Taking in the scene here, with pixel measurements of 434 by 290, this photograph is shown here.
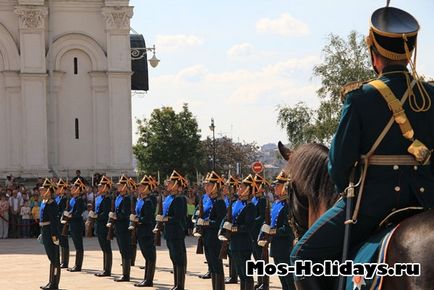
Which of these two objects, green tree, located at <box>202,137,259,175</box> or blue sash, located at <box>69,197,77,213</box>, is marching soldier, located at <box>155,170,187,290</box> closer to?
blue sash, located at <box>69,197,77,213</box>

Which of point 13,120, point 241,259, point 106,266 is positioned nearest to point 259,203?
point 241,259

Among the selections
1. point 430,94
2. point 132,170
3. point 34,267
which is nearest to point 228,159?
point 132,170

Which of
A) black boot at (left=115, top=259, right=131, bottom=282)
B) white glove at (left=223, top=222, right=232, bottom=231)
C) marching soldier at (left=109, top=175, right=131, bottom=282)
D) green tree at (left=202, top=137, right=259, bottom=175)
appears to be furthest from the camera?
green tree at (left=202, top=137, right=259, bottom=175)

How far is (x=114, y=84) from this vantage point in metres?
40.7

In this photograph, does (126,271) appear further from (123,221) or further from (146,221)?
(146,221)

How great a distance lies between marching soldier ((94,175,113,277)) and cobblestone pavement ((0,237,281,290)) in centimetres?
30

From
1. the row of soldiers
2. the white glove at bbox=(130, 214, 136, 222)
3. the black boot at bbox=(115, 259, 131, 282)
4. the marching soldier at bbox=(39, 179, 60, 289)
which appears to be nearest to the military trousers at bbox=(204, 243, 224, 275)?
the row of soldiers

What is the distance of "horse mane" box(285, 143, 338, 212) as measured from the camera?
6.22 metres

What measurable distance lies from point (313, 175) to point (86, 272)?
52.0 ft

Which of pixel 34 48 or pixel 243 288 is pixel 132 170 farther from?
pixel 243 288

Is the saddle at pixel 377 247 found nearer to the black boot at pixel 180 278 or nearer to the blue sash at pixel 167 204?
the black boot at pixel 180 278

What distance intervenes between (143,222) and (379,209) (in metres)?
13.5

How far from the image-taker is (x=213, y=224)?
1627 centimetres

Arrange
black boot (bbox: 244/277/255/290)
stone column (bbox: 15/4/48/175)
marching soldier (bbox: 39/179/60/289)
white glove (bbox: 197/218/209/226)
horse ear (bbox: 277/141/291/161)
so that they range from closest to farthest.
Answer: horse ear (bbox: 277/141/291/161) < black boot (bbox: 244/277/255/290) < white glove (bbox: 197/218/209/226) < marching soldier (bbox: 39/179/60/289) < stone column (bbox: 15/4/48/175)
